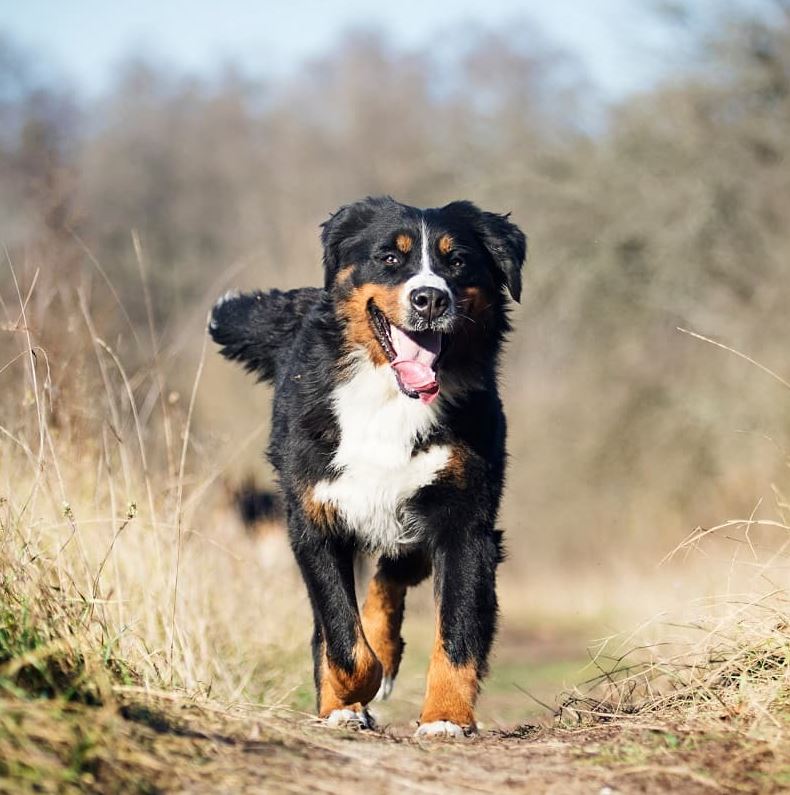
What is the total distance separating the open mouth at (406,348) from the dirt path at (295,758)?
5.33ft

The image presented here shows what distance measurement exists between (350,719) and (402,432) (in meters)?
1.19

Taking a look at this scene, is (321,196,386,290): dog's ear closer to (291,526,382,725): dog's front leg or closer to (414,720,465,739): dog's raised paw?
(291,526,382,725): dog's front leg

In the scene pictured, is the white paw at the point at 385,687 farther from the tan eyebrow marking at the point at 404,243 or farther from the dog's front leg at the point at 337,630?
the tan eyebrow marking at the point at 404,243

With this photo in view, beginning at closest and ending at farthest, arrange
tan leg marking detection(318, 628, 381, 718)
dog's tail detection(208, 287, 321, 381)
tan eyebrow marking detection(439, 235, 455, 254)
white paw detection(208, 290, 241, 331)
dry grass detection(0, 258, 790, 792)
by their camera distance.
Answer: dry grass detection(0, 258, 790, 792) < tan leg marking detection(318, 628, 381, 718) < tan eyebrow marking detection(439, 235, 455, 254) < dog's tail detection(208, 287, 321, 381) < white paw detection(208, 290, 241, 331)

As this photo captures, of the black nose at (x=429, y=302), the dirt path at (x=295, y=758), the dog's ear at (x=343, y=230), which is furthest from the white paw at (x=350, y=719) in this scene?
the dog's ear at (x=343, y=230)

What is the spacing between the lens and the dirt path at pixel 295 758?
280cm

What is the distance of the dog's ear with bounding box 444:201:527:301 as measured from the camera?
5406 millimetres

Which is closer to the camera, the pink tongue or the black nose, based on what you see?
the black nose

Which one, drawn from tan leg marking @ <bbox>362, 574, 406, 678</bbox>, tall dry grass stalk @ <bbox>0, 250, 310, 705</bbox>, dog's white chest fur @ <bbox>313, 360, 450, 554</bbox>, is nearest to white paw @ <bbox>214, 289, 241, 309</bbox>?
tall dry grass stalk @ <bbox>0, 250, 310, 705</bbox>

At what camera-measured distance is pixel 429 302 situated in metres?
4.83

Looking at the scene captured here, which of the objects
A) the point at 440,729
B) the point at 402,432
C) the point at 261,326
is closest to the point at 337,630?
the point at 440,729

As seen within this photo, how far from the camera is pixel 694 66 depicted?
20.5 meters

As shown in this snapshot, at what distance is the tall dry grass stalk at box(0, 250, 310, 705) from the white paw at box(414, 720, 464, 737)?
90cm

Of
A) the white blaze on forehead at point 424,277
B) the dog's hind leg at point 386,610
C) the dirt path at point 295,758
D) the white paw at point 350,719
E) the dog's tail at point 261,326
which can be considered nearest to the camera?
the dirt path at point 295,758
